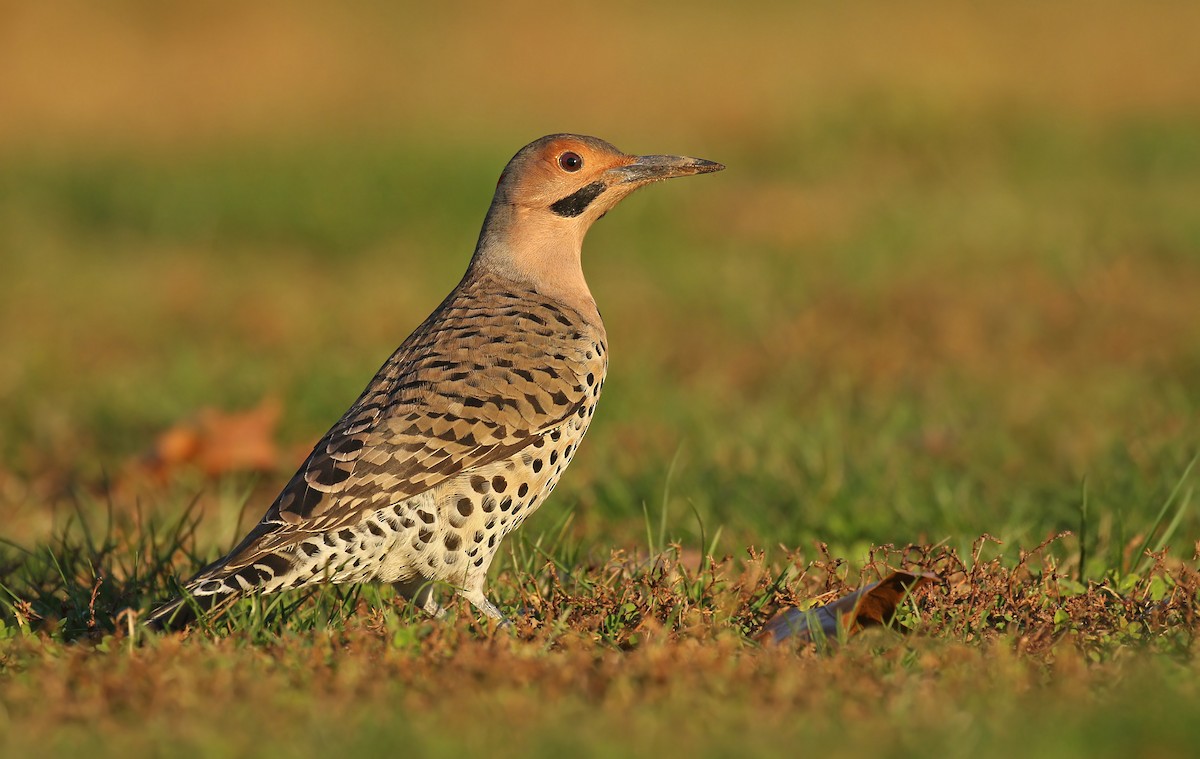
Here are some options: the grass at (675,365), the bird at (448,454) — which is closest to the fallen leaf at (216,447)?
the grass at (675,365)

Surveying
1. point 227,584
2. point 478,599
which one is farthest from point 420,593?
point 227,584

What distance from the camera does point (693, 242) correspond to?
11523 millimetres

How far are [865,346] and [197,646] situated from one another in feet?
18.2

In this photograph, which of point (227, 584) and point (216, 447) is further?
point (216, 447)

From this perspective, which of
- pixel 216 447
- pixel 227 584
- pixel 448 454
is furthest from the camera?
pixel 216 447

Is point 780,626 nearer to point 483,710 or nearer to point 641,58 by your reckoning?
point 483,710

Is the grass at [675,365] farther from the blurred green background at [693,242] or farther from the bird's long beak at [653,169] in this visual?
the bird's long beak at [653,169]

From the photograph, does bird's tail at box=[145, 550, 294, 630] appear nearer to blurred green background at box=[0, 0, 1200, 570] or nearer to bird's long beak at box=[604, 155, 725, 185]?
blurred green background at box=[0, 0, 1200, 570]

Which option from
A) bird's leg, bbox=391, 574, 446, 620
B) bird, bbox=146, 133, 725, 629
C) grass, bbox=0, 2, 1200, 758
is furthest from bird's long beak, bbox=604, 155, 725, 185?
bird's leg, bbox=391, 574, 446, 620

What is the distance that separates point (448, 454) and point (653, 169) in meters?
1.48

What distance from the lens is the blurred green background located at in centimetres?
645

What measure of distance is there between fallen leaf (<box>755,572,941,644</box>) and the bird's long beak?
179 centimetres

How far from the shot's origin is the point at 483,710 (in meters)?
3.30

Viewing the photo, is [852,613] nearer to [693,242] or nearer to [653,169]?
[653,169]
